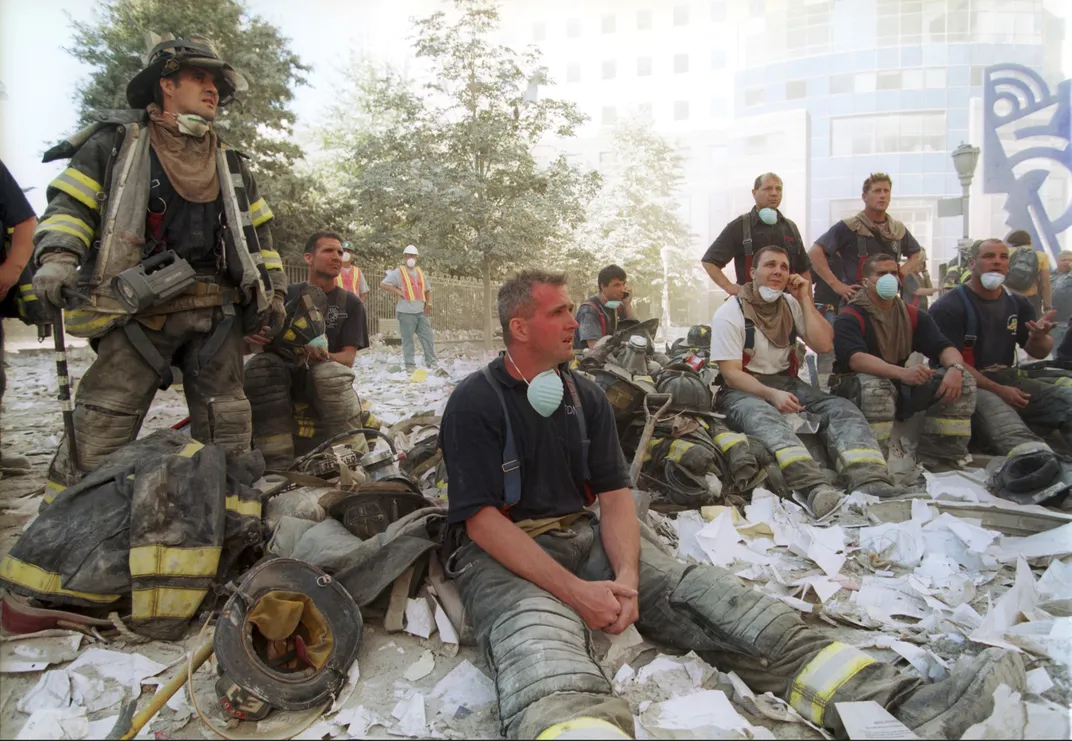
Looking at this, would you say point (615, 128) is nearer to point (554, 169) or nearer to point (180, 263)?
point (554, 169)

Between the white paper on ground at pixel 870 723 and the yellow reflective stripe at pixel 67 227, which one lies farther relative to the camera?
the yellow reflective stripe at pixel 67 227

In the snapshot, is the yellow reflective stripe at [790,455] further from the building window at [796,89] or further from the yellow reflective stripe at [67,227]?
the yellow reflective stripe at [67,227]

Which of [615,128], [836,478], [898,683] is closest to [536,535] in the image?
[898,683]

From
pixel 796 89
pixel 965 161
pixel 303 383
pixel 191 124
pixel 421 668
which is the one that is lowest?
pixel 421 668

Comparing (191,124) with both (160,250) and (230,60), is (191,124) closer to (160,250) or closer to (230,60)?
(160,250)

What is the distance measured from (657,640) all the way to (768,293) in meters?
2.50

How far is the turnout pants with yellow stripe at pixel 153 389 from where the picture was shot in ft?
9.09

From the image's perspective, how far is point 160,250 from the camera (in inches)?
117

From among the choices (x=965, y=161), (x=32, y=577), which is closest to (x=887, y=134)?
(x=965, y=161)

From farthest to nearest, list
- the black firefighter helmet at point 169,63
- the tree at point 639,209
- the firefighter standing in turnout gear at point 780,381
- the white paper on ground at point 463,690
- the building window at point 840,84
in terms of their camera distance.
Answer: the building window at point 840,84
the tree at point 639,209
the firefighter standing in turnout gear at point 780,381
the black firefighter helmet at point 169,63
the white paper on ground at point 463,690

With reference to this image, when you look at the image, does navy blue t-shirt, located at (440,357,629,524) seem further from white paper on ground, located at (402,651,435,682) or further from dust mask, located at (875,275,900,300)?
dust mask, located at (875,275,900,300)

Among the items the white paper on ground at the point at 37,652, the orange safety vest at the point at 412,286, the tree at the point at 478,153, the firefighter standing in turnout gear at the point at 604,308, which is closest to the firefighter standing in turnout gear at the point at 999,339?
the firefighter standing in turnout gear at the point at 604,308

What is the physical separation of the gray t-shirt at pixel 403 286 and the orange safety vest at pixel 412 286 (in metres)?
0.02

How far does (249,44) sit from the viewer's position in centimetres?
819
